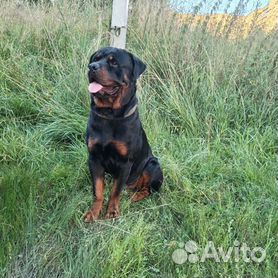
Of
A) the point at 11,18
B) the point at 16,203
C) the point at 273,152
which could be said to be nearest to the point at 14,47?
the point at 11,18

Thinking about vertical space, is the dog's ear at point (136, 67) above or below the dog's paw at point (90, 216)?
above

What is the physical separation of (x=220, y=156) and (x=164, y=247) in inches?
51.8

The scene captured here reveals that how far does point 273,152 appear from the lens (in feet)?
13.3

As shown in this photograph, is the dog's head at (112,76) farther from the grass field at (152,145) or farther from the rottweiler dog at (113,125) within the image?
the grass field at (152,145)

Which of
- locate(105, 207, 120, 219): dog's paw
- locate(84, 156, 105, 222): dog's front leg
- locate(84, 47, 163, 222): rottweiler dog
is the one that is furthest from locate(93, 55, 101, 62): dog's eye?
locate(105, 207, 120, 219): dog's paw

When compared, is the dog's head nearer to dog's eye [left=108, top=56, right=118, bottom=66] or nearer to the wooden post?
dog's eye [left=108, top=56, right=118, bottom=66]

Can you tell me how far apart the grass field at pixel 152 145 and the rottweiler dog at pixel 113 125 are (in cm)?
21

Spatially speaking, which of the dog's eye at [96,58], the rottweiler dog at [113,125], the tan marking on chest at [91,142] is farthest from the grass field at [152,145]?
→ the dog's eye at [96,58]

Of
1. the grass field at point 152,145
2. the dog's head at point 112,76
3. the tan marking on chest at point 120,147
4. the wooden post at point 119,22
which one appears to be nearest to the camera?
the grass field at point 152,145

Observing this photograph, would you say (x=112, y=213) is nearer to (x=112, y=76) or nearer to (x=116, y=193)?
(x=116, y=193)

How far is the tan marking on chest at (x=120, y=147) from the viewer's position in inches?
121

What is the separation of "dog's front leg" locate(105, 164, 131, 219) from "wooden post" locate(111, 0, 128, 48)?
162cm

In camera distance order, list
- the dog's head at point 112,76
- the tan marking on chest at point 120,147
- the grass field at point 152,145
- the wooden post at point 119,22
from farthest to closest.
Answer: the wooden post at point 119,22, the tan marking on chest at point 120,147, the dog's head at point 112,76, the grass field at point 152,145

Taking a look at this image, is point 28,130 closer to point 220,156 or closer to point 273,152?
point 220,156
